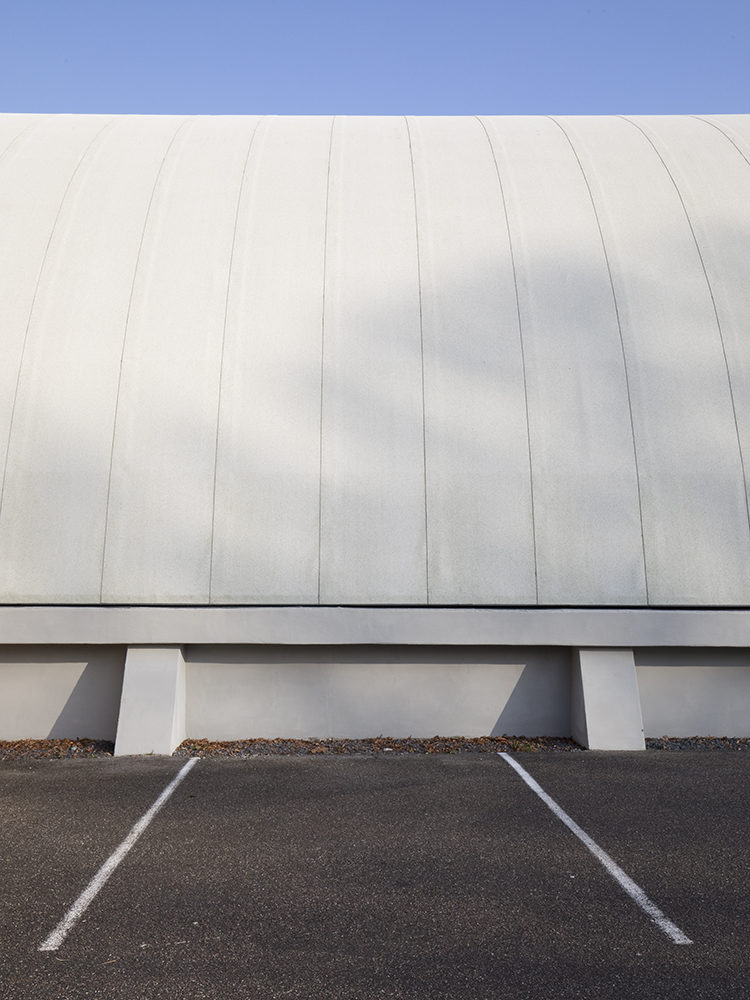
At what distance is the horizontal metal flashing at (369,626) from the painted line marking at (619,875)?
1.53 metres

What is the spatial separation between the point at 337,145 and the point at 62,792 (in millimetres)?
→ 8616

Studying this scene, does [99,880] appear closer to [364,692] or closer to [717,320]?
[364,692]

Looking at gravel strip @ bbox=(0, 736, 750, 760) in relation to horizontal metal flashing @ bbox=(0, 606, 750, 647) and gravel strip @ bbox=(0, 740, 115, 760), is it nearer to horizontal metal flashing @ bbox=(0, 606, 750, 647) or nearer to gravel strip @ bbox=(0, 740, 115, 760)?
gravel strip @ bbox=(0, 740, 115, 760)

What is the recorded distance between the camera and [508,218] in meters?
9.24

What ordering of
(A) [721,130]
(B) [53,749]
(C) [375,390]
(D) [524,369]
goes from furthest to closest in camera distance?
(A) [721,130] → (D) [524,369] → (C) [375,390] → (B) [53,749]

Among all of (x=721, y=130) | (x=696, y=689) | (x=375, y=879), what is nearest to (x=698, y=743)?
(x=696, y=689)

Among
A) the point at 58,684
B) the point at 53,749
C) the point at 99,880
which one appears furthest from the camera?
the point at 58,684

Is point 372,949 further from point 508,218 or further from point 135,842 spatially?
point 508,218

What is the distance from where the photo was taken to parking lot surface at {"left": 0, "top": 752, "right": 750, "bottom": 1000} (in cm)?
347

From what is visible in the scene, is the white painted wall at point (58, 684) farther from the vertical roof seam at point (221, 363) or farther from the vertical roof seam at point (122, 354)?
the vertical roof seam at point (221, 363)

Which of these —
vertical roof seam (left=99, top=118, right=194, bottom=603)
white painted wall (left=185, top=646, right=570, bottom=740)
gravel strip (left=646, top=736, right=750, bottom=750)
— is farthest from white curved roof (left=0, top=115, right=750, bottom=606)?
gravel strip (left=646, top=736, right=750, bottom=750)

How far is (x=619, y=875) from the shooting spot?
15.1 feet

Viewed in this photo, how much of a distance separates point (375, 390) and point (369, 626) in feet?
8.26

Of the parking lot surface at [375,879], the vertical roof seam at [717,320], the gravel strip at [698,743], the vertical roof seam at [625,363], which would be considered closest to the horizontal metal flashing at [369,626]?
the vertical roof seam at [625,363]
